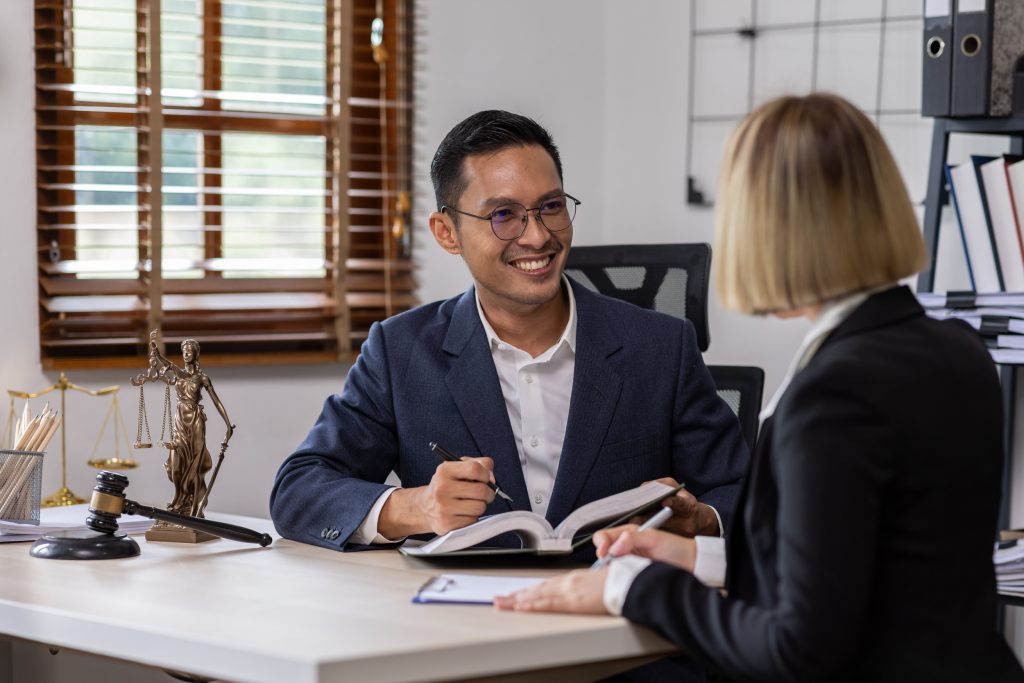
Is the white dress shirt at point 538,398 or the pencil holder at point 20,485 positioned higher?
the white dress shirt at point 538,398

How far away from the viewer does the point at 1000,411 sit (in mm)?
1285

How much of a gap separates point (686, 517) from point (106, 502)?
33.5 inches

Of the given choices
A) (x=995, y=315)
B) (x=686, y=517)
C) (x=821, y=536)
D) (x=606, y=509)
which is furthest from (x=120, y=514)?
(x=995, y=315)

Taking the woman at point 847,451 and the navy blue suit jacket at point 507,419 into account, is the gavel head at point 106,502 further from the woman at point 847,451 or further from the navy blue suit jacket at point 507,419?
the woman at point 847,451

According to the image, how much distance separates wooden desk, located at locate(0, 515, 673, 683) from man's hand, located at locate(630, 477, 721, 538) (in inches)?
8.2

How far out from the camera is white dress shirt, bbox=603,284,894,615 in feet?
4.25

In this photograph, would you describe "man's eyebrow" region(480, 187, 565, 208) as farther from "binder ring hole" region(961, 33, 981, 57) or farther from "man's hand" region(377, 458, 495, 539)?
"binder ring hole" region(961, 33, 981, 57)

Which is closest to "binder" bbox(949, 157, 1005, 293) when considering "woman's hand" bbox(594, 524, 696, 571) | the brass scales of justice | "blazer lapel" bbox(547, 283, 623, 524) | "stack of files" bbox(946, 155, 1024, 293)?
"stack of files" bbox(946, 155, 1024, 293)

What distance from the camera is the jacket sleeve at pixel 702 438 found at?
6.24ft

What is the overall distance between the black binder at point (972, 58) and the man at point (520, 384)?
0.82m

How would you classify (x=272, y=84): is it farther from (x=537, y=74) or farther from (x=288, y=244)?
Answer: (x=537, y=74)

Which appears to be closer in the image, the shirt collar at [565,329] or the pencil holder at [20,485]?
the pencil holder at [20,485]

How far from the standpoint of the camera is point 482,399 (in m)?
1.95

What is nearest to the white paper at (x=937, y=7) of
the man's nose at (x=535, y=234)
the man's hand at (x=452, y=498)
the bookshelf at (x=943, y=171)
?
the bookshelf at (x=943, y=171)
